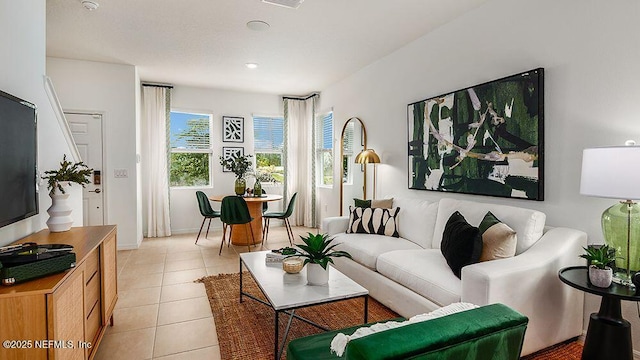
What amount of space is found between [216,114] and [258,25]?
3.19m

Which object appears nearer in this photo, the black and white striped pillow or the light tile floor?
the light tile floor

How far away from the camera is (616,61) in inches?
86.0

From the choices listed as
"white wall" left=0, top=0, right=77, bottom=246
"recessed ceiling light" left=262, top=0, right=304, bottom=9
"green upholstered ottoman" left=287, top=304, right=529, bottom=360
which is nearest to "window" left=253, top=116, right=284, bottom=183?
"recessed ceiling light" left=262, top=0, right=304, bottom=9

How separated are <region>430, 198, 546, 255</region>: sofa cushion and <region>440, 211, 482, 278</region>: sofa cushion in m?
0.35

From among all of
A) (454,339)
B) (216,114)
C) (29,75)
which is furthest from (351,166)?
(454,339)

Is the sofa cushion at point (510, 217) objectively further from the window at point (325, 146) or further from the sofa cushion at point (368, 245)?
the window at point (325, 146)

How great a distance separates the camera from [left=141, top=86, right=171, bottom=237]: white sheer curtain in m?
5.77

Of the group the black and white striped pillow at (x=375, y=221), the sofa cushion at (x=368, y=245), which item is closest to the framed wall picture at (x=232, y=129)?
the black and white striped pillow at (x=375, y=221)

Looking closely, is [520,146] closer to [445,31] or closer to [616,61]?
[616,61]

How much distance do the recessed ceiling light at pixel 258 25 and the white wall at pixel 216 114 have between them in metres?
3.04

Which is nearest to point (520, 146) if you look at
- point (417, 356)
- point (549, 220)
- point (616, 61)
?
point (549, 220)

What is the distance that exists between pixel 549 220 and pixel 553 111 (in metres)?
0.82

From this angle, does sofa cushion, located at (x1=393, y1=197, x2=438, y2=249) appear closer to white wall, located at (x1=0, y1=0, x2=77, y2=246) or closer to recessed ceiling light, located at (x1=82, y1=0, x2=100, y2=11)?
white wall, located at (x1=0, y1=0, x2=77, y2=246)

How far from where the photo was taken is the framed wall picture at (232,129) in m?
6.41
